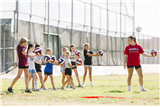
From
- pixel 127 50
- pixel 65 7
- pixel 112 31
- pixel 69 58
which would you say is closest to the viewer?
pixel 127 50

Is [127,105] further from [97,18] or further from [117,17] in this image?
[117,17]

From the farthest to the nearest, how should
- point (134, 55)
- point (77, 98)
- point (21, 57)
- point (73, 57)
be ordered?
point (73, 57) → point (134, 55) → point (21, 57) → point (77, 98)

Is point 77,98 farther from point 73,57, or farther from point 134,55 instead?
point 73,57

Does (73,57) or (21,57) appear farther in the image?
(73,57)

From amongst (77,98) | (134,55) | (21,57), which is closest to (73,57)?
(134,55)

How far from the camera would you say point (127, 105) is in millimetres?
7062

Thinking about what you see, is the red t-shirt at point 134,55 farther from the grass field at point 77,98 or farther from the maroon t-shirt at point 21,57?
the maroon t-shirt at point 21,57

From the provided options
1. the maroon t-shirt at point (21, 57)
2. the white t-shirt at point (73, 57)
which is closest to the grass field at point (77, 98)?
the maroon t-shirt at point (21, 57)

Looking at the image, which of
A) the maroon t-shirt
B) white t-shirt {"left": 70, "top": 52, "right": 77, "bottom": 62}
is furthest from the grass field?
white t-shirt {"left": 70, "top": 52, "right": 77, "bottom": 62}

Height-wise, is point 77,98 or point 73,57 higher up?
point 73,57

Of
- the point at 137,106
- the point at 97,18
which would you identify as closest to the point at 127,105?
the point at 137,106

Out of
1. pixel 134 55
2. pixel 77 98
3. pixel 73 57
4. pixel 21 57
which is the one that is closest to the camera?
pixel 77 98

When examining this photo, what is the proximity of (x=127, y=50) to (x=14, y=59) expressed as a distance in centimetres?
1447

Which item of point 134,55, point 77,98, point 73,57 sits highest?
point 134,55
